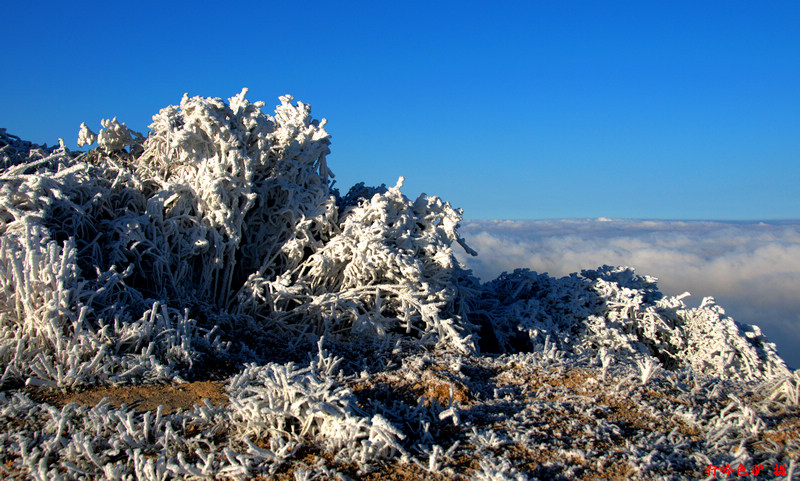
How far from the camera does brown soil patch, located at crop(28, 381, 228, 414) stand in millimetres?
3449

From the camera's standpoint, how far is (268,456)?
2746 millimetres

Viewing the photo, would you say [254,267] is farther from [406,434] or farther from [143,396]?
[406,434]

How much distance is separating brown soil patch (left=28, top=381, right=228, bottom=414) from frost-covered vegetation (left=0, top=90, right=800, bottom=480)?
8 centimetres

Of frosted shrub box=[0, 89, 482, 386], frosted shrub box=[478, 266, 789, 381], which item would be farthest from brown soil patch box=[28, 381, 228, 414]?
frosted shrub box=[478, 266, 789, 381]

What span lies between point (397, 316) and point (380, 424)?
312 centimetres

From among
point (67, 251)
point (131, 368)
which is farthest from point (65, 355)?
point (67, 251)

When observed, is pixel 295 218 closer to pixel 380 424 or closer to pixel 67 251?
pixel 67 251

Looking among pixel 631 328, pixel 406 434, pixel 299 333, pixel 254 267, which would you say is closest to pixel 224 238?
pixel 254 267

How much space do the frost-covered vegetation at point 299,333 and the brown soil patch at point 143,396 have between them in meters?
0.08

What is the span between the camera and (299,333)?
18.7 ft

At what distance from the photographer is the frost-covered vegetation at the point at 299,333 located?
9.59ft

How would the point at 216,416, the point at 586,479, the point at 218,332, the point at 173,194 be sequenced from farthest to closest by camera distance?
the point at 173,194 → the point at 218,332 → the point at 216,416 → the point at 586,479

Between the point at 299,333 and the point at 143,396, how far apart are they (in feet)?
7.27

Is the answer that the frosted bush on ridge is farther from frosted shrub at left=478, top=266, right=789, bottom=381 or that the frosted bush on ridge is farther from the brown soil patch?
the brown soil patch
